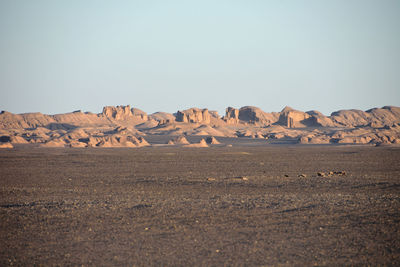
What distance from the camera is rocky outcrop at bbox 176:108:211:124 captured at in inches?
5915

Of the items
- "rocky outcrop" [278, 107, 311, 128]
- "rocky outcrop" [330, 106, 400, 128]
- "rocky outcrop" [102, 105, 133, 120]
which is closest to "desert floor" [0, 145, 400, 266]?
"rocky outcrop" [278, 107, 311, 128]

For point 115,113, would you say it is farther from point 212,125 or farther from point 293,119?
point 293,119

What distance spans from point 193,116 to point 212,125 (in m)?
6.89

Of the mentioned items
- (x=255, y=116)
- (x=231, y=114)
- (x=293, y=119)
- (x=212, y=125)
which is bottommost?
(x=212, y=125)

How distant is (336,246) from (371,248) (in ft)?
2.26

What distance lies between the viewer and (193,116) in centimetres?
15175

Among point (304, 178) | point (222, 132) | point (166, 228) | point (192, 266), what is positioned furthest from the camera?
point (222, 132)

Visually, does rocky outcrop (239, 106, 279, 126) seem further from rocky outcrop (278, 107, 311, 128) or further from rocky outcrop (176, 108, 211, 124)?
rocky outcrop (176, 108, 211, 124)

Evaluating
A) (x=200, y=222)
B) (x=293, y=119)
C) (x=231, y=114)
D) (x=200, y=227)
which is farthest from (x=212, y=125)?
(x=200, y=227)

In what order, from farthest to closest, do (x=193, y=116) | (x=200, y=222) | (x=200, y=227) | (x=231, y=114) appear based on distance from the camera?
(x=231, y=114)
(x=193, y=116)
(x=200, y=222)
(x=200, y=227)

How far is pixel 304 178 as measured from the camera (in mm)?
23812

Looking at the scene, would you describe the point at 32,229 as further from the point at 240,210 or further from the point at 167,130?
the point at 167,130

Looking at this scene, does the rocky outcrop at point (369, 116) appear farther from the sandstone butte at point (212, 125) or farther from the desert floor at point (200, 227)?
the desert floor at point (200, 227)

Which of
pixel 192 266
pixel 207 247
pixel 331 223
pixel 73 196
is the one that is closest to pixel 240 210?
pixel 331 223
